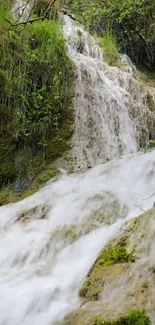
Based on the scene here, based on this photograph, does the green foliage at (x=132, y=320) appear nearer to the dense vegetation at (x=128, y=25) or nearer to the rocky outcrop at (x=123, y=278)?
the rocky outcrop at (x=123, y=278)

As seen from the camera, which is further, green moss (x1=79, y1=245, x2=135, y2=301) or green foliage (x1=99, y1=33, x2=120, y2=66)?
green foliage (x1=99, y1=33, x2=120, y2=66)

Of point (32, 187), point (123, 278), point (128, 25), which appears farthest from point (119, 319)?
point (128, 25)

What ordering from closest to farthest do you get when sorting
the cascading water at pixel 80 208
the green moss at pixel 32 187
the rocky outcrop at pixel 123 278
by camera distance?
the rocky outcrop at pixel 123 278, the cascading water at pixel 80 208, the green moss at pixel 32 187

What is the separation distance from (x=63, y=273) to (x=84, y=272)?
0.17 metres

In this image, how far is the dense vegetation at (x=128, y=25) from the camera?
30.5 ft

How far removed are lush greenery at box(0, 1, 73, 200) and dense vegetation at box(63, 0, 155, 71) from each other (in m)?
3.83

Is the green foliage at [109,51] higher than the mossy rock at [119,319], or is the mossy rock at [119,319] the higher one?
the green foliage at [109,51]

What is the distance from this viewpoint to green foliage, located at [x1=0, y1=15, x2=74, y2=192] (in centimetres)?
541

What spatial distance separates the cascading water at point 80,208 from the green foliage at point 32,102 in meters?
0.26

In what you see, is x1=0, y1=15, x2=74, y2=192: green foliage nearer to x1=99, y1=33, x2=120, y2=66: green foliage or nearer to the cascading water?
the cascading water

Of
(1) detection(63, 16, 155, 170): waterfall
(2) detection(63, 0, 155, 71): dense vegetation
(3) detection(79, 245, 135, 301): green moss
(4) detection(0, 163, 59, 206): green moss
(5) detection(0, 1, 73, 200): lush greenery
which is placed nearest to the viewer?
(3) detection(79, 245, 135, 301): green moss

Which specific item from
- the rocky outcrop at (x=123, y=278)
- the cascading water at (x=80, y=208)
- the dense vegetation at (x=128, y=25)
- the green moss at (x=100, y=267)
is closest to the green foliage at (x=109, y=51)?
the cascading water at (x=80, y=208)

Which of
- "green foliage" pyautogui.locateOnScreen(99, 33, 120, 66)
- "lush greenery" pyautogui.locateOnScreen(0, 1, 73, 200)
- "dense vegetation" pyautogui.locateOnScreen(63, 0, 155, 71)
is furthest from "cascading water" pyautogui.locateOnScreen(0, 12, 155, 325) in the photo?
"dense vegetation" pyautogui.locateOnScreen(63, 0, 155, 71)

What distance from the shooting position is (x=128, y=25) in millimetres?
9523
